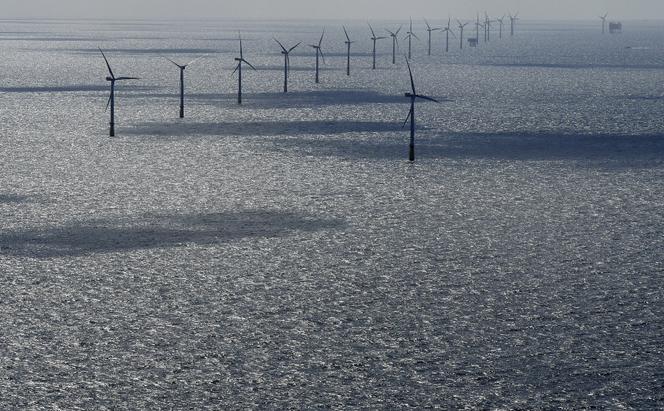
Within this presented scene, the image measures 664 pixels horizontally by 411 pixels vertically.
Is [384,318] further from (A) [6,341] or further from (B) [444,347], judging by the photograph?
(A) [6,341]

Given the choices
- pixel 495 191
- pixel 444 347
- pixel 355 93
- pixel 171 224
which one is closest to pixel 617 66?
pixel 355 93

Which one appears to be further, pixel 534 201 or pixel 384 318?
pixel 534 201

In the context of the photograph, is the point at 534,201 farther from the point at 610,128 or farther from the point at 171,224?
the point at 610,128

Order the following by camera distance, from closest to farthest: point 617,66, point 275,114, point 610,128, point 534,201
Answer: point 534,201 < point 610,128 < point 275,114 < point 617,66

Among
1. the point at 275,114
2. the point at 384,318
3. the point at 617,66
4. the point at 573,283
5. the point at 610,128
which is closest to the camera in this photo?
the point at 384,318

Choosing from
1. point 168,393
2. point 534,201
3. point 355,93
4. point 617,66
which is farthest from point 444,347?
point 617,66

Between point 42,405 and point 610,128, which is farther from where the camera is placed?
point 610,128
